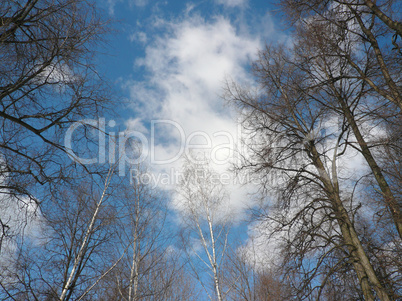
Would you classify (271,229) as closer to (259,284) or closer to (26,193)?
(26,193)

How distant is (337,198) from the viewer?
544cm

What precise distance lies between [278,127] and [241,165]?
141 centimetres

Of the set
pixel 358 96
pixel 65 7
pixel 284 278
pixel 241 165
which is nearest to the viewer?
pixel 65 7

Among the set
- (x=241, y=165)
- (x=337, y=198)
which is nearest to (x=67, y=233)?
(x=241, y=165)

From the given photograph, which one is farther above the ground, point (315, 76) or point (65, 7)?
point (315, 76)

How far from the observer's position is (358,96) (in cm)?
571

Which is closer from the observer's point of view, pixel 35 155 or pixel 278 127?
pixel 35 155

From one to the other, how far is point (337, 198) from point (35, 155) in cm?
552

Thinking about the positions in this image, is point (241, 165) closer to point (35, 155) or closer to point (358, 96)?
point (358, 96)

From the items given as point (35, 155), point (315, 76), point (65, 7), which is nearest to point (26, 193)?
point (35, 155)

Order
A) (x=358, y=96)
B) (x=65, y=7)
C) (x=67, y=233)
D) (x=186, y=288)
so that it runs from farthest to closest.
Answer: (x=186, y=288) < (x=67, y=233) < (x=358, y=96) < (x=65, y=7)

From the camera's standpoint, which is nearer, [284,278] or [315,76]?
[284,278]

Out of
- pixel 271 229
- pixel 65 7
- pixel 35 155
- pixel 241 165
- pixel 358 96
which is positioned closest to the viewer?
pixel 65 7

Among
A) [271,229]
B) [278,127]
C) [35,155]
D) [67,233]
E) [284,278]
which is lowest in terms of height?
[284,278]
